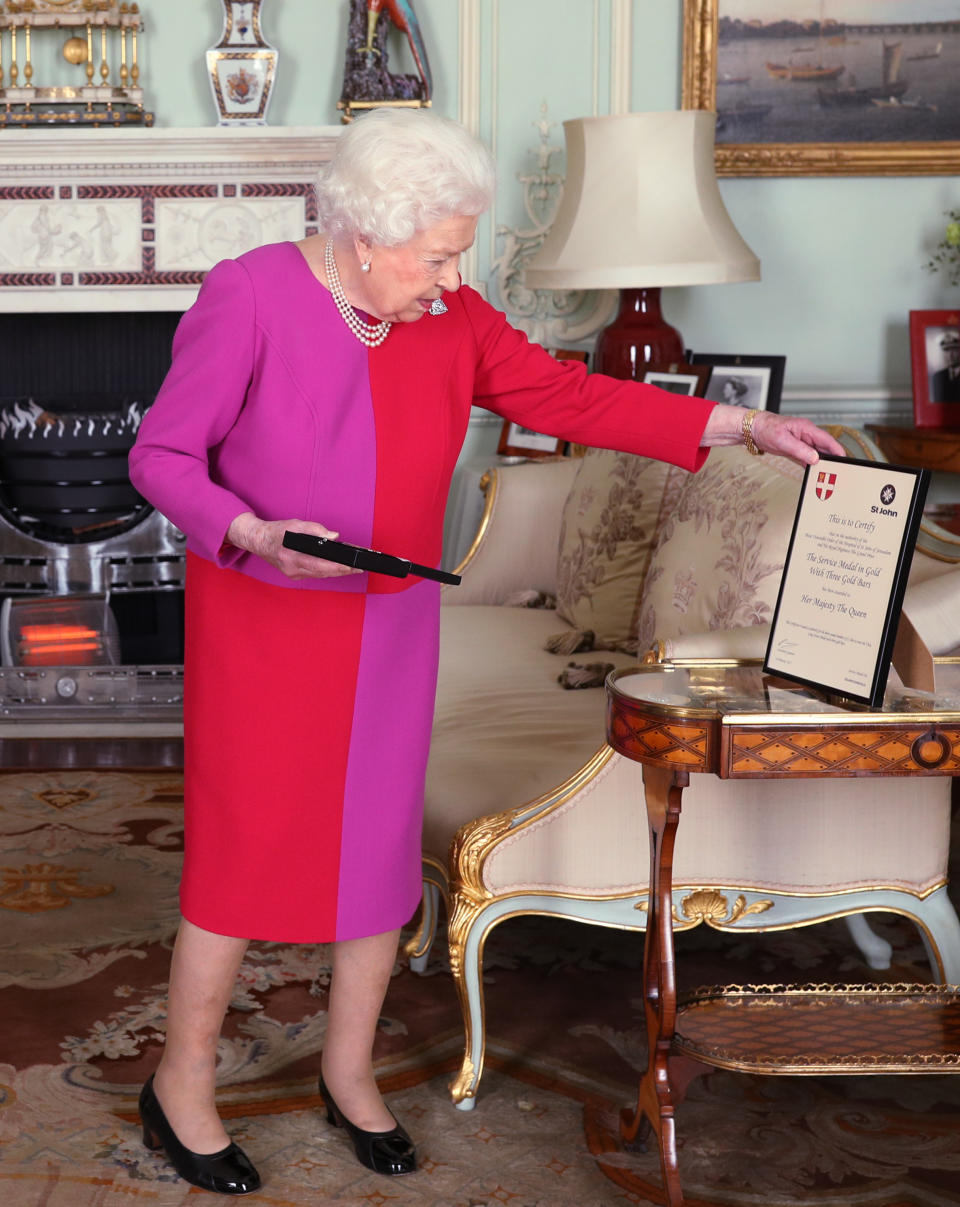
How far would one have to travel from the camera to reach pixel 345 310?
178 centimetres

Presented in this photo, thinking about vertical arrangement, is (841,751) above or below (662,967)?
above

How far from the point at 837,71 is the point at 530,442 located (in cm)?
152

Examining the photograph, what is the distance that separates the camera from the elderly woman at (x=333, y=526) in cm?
170

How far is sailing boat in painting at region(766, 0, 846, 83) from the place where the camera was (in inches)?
169

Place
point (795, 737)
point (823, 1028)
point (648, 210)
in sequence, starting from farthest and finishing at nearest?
1. point (648, 210)
2. point (823, 1028)
3. point (795, 737)

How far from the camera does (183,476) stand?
1.67 meters

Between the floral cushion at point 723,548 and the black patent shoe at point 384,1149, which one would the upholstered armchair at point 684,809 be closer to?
the floral cushion at point 723,548

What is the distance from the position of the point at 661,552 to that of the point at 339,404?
110cm

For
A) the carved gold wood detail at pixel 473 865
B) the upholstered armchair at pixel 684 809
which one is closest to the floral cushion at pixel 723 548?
the upholstered armchair at pixel 684 809

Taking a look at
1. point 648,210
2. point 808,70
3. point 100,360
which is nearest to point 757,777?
point 648,210

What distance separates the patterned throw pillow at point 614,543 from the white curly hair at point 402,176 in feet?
4.30

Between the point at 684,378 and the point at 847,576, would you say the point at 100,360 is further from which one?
the point at 847,576

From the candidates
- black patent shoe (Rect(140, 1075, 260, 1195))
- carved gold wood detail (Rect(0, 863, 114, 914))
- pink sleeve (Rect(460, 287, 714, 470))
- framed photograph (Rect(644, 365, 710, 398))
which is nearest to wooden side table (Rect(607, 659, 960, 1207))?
pink sleeve (Rect(460, 287, 714, 470))

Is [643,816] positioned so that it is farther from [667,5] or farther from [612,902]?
[667,5]
